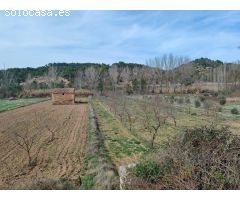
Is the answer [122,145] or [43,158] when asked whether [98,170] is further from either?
[122,145]

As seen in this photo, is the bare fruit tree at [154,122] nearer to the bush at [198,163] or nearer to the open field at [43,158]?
Answer: the open field at [43,158]

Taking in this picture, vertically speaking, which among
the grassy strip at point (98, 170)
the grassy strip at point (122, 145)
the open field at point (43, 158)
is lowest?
the open field at point (43, 158)

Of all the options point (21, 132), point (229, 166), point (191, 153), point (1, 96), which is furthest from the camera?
point (1, 96)

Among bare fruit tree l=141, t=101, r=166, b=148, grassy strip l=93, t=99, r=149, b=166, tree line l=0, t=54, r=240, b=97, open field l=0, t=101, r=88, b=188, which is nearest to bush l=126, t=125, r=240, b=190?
open field l=0, t=101, r=88, b=188

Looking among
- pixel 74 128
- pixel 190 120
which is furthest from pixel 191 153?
pixel 190 120

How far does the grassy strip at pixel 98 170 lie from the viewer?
31.0 feet

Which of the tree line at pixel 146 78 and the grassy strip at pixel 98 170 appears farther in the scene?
the tree line at pixel 146 78

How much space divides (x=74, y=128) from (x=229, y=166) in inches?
689

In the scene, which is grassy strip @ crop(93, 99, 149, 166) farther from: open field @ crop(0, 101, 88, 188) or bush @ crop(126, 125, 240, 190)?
bush @ crop(126, 125, 240, 190)

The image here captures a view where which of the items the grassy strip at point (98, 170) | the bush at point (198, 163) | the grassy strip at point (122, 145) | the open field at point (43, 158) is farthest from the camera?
the grassy strip at point (122, 145)

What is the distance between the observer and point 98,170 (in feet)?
38.0

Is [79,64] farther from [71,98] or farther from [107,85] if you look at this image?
[71,98]

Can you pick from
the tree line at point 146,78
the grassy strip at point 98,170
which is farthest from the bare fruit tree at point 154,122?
the tree line at point 146,78

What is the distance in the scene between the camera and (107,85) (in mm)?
86688
